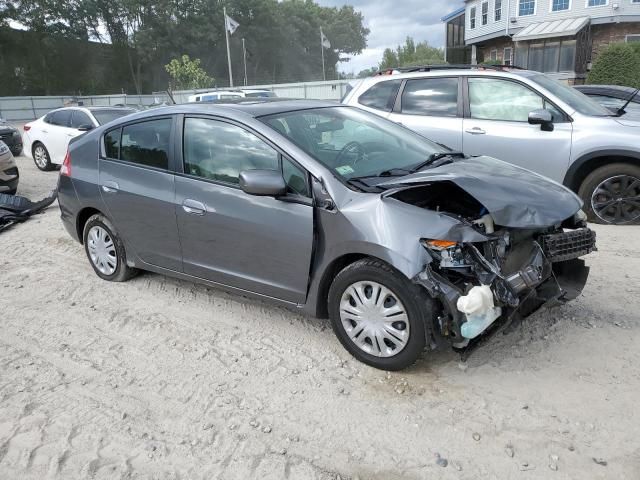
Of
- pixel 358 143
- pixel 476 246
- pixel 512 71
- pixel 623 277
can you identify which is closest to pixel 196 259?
pixel 358 143

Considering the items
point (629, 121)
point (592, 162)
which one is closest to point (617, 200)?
point (592, 162)

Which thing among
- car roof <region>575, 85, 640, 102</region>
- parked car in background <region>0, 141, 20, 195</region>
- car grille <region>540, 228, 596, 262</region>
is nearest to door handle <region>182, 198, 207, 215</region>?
car grille <region>540, 228, 596, 262</region>

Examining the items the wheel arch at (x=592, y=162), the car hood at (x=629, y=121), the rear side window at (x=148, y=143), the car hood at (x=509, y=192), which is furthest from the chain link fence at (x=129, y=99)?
the car hood at (x=509, y=192)

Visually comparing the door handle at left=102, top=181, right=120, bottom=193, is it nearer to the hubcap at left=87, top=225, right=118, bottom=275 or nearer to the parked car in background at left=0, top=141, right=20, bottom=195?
the hubcap at left=87, top=225, right=118, bottom=275

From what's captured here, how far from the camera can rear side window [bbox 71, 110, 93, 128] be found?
11078 millimetres

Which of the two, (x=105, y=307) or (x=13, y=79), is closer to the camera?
(x=105, y=307)

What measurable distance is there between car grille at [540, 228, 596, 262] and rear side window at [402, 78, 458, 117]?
11.9 ft

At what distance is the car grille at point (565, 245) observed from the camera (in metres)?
3.31

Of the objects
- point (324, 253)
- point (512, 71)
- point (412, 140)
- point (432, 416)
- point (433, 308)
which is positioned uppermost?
point (512, 71)

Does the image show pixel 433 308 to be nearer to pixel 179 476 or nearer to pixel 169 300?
pixel 179 476

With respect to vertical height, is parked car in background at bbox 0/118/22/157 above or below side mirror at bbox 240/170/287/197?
below

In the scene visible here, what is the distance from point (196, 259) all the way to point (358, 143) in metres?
1.52

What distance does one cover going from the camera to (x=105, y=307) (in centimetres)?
448

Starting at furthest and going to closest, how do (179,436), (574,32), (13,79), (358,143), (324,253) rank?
(13,79) < (574,32) < (358,143) < (324,253) < (179,436)
